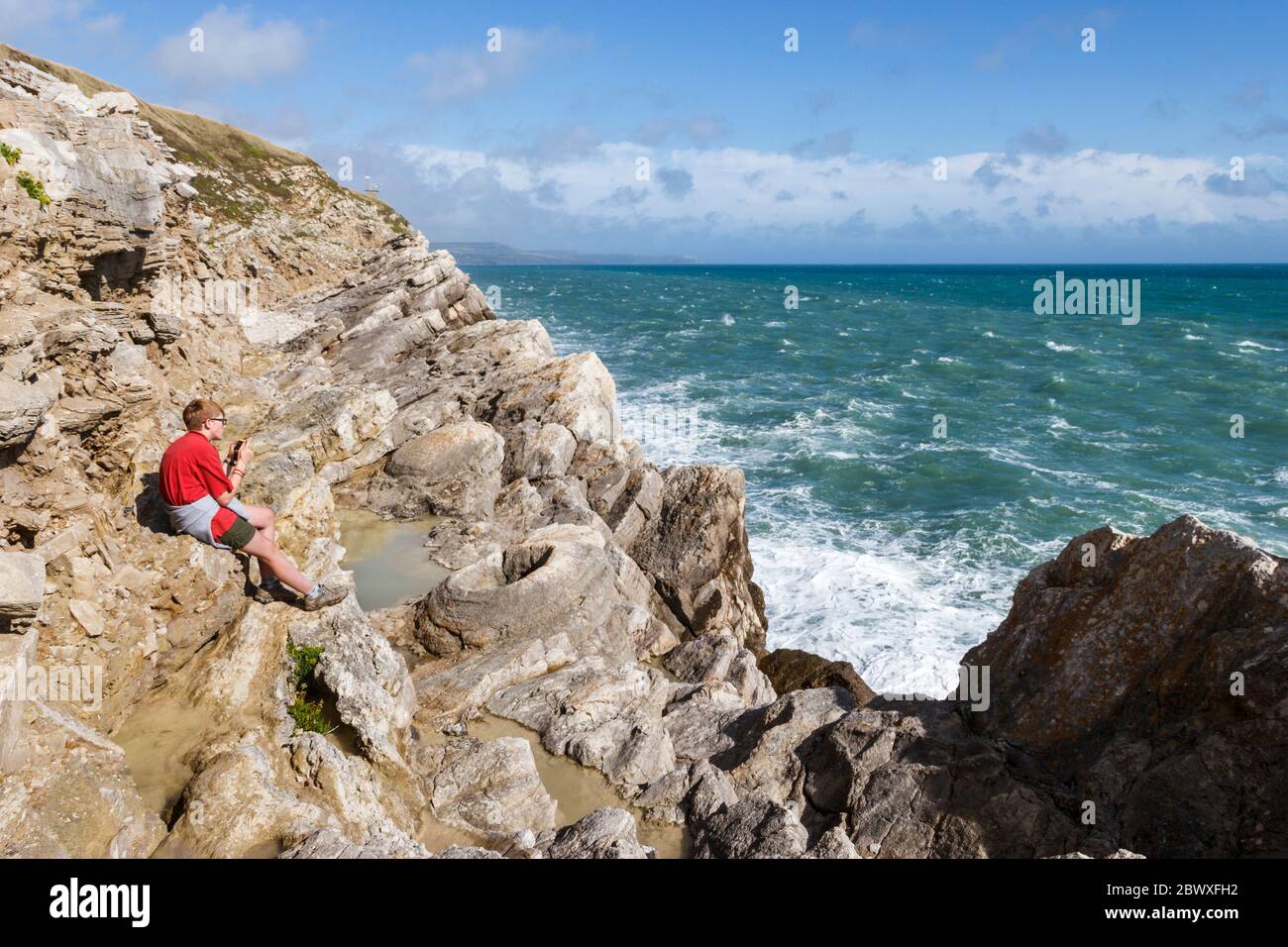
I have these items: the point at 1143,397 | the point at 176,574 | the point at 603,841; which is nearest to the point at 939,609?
the point at 603,841

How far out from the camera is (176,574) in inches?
399

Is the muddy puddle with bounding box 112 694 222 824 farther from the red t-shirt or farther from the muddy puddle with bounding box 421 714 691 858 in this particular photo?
the muddy puddle with bounding box 421 714 691 858

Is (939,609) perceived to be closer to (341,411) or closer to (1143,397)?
(341,411)

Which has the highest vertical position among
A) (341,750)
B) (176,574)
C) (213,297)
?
(213,297)

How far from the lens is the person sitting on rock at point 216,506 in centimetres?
969

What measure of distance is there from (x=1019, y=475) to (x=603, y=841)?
33.2m

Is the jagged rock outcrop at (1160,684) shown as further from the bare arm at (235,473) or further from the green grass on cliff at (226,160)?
the green grass on cliff at (226,160)

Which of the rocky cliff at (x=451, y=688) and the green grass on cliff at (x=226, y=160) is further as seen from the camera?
the green grass on cliff at (x=226, y=160)

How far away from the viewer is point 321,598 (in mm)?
10688

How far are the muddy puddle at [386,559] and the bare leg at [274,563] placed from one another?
234 inches

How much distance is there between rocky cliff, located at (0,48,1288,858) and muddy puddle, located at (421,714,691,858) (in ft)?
0.39

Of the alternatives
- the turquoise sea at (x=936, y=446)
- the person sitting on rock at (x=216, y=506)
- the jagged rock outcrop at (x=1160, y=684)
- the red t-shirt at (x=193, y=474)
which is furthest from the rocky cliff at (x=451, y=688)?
the turquoise sea at (x=936, y=446)

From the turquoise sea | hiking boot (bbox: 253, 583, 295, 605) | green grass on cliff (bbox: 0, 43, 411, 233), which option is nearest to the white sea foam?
the turquoise sea

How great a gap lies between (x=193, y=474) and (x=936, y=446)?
38.1 meters
